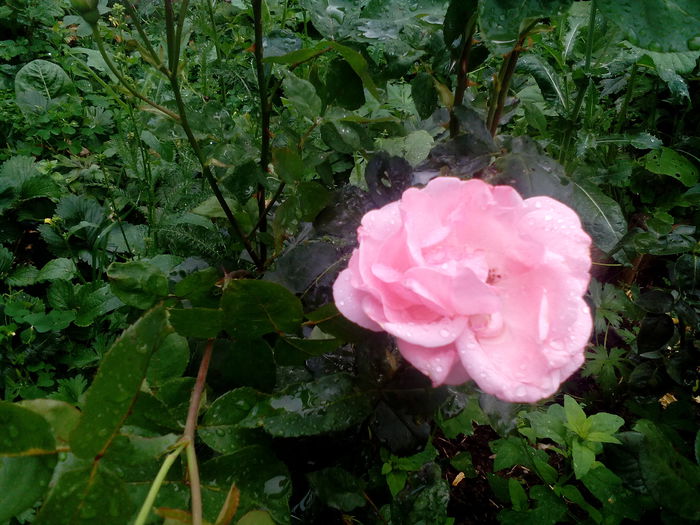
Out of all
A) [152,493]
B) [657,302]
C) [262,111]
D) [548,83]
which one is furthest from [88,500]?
[657,302]

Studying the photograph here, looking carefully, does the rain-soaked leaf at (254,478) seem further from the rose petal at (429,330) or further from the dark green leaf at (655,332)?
the dark green leaf at (655,332)

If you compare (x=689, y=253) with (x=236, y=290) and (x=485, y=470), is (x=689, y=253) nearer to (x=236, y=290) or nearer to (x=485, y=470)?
(x=485, y=470)

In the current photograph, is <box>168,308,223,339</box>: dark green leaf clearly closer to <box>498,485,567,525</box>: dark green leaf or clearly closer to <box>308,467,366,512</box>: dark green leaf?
A: <box>308,467,366,512</box>: dark green leaf

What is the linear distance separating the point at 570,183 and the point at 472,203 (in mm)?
295

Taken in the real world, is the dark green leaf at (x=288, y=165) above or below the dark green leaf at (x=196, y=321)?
above

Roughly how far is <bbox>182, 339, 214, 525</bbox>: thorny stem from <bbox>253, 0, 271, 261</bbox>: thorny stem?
10.0 inches

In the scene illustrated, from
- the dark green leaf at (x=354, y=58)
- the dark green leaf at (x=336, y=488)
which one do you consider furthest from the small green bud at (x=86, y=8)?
the dark green leaf at (x=336, y=488)

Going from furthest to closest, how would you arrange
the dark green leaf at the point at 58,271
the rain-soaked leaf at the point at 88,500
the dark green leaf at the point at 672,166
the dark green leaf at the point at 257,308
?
the dark green leaf at the point at 672,166 < the dark green leaf at the point at 58,271 < the dark green leaf at the point at 257,308 < the rain-soaked leaf at the point at 88,500

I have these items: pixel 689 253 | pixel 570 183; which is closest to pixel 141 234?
pixel 570 183

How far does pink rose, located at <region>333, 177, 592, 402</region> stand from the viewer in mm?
459

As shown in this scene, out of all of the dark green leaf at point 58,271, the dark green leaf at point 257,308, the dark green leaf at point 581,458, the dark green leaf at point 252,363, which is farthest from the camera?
the dark green leaf at point 58,271

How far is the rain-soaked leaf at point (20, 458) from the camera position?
1.49ft

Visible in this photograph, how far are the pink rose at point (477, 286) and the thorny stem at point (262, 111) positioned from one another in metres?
0.33

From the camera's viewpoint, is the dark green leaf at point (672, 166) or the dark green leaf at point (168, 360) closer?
the dark green leaf at point (168, 360)
